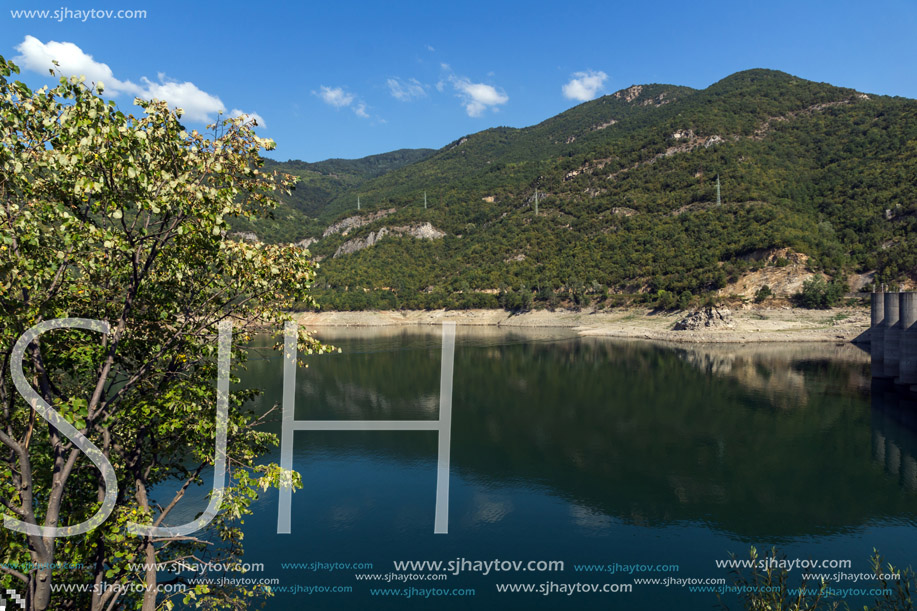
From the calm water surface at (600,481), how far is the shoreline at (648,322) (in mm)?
28227

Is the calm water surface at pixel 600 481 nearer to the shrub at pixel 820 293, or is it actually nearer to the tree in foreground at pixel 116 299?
the tree in foreground at pixel 116 299

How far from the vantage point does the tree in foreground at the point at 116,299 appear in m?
6.20

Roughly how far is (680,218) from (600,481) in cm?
12256

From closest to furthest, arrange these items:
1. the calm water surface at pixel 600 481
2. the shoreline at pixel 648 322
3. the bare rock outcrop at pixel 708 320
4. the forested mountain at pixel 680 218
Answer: the calm water surface at pixel 600 481 → the shoreline at pixel 648 322 → the bare rock outcrop at pixel 708 320 → the forested mountain at pixel 680 218

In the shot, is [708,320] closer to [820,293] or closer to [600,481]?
[820,293]

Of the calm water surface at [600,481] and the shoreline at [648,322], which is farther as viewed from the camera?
the shoreline at [648,322]

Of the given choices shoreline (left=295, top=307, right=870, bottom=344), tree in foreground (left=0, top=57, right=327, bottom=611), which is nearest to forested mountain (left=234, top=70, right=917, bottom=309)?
shoreline (left=295, top=307, right=870, bottom=344)

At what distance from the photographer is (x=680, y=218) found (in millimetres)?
133875

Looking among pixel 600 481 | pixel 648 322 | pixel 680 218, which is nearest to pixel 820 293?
pixel 648 322

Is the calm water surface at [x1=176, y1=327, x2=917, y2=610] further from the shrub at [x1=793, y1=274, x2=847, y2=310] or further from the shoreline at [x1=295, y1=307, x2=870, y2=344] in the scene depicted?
the shrub at [x1=793, y1=274, x2=847, y2=310]

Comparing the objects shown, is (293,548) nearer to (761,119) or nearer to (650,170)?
(650,170)

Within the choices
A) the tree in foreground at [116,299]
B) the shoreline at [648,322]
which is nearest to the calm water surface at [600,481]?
the tree in foreground at [116,299]

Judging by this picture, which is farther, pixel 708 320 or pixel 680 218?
pixel 680 218

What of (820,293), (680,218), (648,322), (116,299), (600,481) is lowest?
(600,481)
